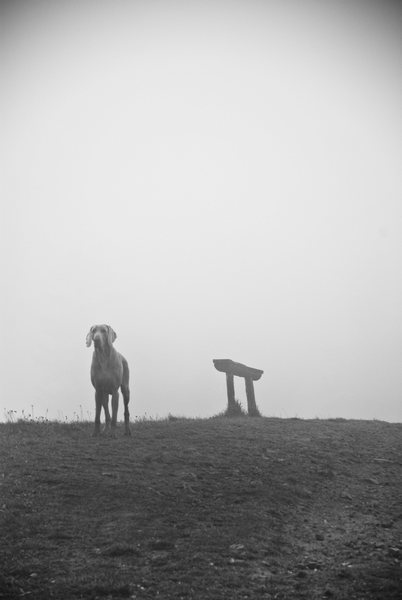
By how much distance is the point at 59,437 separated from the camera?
12609 millimetres

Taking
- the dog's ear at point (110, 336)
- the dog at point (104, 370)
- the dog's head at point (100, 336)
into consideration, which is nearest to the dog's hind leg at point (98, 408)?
the dog at point (104, 370)

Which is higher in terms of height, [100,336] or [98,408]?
[100,336]

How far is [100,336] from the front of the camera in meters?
13.6

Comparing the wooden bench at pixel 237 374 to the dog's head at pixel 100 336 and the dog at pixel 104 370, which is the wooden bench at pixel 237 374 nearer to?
the dog at pixel 104 370

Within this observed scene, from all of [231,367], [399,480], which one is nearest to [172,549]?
[399,480]

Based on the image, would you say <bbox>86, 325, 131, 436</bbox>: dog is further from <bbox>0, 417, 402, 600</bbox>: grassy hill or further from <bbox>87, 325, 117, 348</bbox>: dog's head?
<bbox>0, 417, 402, 600</bbox>: grassy hill

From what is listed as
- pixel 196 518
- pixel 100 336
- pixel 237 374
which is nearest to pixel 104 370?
pixel 100 336

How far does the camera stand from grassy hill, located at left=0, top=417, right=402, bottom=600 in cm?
516

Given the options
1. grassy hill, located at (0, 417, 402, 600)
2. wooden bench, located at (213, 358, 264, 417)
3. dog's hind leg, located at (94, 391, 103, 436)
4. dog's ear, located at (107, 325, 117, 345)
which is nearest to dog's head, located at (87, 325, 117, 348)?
dog's ear, located at (107, 325, 117, 345)

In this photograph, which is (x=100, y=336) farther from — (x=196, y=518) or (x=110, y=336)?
(x=196, y=518)

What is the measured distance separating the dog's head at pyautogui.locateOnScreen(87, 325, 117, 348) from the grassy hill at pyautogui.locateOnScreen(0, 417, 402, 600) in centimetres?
286

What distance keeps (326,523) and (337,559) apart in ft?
5.24

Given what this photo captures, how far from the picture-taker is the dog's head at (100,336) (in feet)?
44.7

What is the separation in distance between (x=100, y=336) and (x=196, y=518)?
757 centimetres
